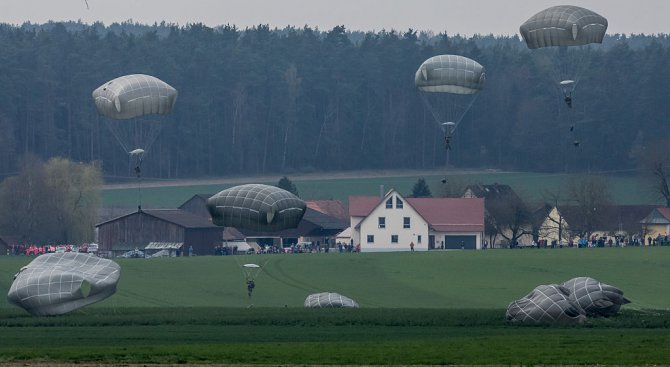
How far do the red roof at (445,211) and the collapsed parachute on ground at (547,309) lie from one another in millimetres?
70817

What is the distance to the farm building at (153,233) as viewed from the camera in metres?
123

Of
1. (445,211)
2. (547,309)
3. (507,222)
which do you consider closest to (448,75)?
(547,309)

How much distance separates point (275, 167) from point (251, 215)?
125m

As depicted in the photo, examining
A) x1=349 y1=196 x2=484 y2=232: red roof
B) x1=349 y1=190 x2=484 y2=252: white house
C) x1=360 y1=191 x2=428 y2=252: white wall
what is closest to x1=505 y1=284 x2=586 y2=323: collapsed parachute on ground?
x1=349 y1=190 x2=484 y2=252: white house

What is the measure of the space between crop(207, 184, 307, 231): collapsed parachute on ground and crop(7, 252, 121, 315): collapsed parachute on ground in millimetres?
5409

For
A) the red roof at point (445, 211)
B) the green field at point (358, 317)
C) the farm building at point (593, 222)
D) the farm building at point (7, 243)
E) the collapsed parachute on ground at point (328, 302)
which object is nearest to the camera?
the green field at point (358, 317)

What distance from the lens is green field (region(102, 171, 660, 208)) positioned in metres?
162

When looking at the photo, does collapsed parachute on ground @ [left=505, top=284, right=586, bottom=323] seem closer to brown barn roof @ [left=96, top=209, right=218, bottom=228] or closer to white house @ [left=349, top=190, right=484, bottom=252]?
brown barn roof @ [left=96, top=209, right=218, bottom=228]

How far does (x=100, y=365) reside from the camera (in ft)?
138

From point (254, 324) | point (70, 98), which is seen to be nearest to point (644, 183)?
point (70, 98)

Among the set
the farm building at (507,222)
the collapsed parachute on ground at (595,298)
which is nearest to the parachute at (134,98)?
the collapsed parachute on ground at (595,298)

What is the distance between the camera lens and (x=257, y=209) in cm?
6994

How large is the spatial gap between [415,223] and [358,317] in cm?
6913

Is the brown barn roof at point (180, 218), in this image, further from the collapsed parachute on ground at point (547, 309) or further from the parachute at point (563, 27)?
the collapsed parachute on ground at point (547, 309)
